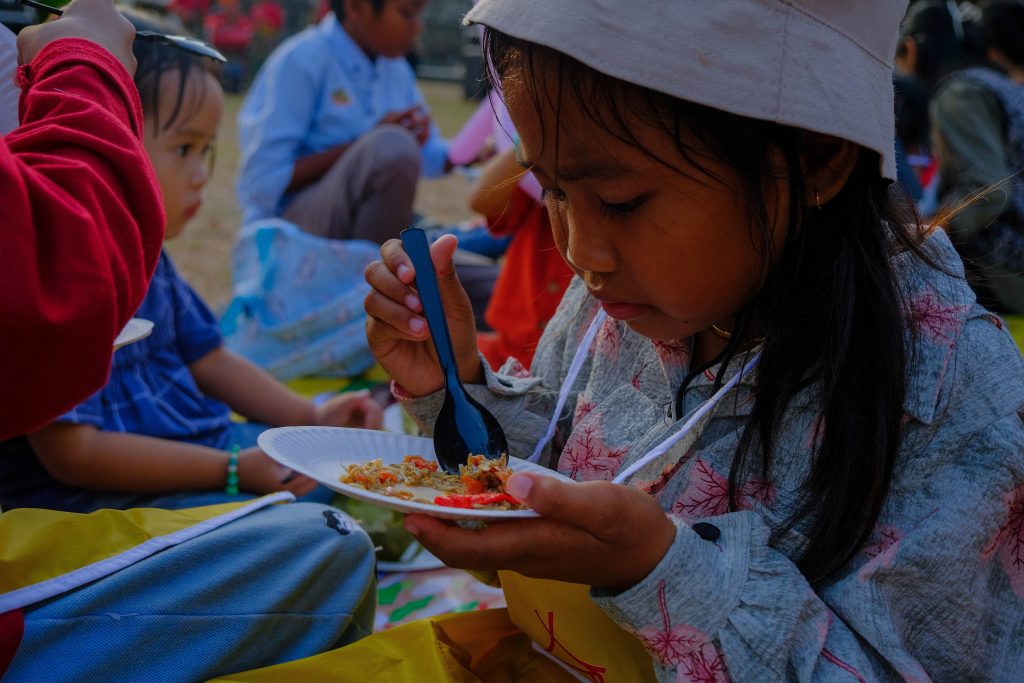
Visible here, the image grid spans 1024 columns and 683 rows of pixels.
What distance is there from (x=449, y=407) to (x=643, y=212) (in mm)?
441

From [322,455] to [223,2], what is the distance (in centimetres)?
1737

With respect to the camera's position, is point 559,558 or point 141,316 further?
point 141,316

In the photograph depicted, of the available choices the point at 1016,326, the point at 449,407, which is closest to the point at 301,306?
the point at 449,407

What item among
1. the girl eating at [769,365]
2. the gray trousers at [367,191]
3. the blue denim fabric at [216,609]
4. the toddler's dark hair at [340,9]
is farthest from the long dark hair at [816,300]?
the toddler's dark hair at [340,9]

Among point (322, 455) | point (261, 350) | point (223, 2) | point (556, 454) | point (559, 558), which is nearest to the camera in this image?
point (559, 558)

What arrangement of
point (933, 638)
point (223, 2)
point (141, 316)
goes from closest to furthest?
point (933, 638)
point (141, 316)
point (223, 2)

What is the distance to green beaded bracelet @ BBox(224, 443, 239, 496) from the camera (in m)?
2.09

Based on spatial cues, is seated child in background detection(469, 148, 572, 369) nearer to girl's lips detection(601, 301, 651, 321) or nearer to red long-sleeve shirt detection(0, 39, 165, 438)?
girl's lips detection(601, 301, 651, 321)

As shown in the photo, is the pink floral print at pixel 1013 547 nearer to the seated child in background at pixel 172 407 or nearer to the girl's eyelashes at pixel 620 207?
the girl's eyelashes at pixel 620 207

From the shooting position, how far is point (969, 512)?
112 cm

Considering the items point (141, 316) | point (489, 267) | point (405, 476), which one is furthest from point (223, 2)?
point (405, 476)

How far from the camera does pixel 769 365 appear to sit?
4.04 feet

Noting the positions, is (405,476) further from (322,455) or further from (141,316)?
(141,316)

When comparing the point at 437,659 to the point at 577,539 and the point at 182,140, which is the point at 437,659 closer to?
the point at 577,539
